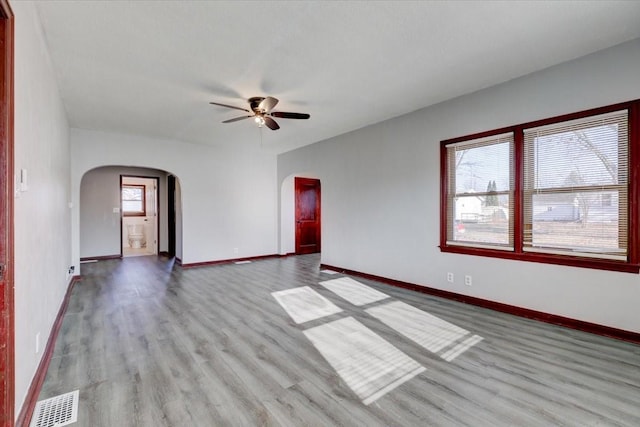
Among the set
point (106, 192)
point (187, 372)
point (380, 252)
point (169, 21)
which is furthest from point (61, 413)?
point (106, 192)

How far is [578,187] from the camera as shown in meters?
3.07

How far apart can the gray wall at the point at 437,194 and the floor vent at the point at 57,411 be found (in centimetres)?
401

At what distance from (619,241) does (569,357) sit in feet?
4.17

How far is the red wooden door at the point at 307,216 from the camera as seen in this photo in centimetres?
838

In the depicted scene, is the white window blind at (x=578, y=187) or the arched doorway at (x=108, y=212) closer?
the white window blind at (x=578, y=187)

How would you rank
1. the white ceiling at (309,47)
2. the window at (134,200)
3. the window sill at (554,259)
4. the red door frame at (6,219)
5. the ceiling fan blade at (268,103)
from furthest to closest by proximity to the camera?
the window at (134,200) < the ceiling fan blade at (268,103) < the window sill at (554,259) < the white ceiling at (309,47) < the red door frame at (6,219)

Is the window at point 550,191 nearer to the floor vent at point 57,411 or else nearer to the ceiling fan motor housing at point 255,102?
the ceiling fan motor housing at point 255,102

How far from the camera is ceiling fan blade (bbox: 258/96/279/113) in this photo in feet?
11.2

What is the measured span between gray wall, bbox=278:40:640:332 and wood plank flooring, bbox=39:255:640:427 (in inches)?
13.7

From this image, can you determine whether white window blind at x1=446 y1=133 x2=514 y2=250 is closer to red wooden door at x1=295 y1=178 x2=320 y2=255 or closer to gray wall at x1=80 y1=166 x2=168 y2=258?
red wooden door at x1=295 y1=178 x2=320 y2=255

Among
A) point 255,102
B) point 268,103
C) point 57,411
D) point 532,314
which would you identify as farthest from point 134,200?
point 532,314

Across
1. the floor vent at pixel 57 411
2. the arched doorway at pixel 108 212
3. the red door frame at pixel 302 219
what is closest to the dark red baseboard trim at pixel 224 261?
the arched doorway at pixel 108 212

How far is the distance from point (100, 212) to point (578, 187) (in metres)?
9.40

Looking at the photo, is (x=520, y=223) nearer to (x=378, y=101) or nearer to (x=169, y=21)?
(x=378, y=101)
